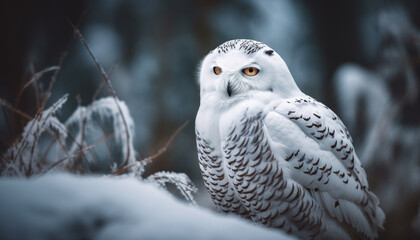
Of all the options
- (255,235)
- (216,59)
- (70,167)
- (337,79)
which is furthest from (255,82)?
(337,79)

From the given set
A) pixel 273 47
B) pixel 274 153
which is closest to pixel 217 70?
pixel 274 153

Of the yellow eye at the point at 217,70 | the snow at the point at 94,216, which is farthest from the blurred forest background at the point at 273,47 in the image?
the snow at the point at 94,216

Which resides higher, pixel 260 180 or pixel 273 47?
pixel 273 47

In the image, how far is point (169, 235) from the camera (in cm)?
41

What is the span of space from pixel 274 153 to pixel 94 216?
457mm

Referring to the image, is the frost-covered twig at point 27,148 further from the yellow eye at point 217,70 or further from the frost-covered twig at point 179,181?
the yellow eye at point 217,70

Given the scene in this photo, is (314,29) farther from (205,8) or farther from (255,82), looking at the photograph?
(255,82)

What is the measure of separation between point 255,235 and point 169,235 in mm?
134

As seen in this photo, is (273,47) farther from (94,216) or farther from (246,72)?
(94,216)

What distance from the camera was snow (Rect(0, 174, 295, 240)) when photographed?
0.39 meters

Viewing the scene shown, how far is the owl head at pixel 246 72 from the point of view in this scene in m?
0.78

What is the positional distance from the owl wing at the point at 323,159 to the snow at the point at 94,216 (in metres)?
0.31

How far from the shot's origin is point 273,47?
2.14m

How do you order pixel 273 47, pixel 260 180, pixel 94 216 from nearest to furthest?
pixel 94 216, pixel 260 180, pixel 273 47
